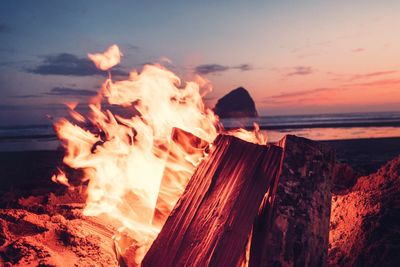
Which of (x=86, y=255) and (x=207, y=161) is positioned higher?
(x=207, y=161)

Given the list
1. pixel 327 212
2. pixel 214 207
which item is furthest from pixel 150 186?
pixel 327 212

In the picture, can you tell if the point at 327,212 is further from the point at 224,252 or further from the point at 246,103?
the point at 246,103

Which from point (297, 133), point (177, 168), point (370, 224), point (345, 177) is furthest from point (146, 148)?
point (297, 133)

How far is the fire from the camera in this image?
3.67m

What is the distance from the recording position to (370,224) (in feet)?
11.8

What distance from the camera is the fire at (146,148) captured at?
3.67 m

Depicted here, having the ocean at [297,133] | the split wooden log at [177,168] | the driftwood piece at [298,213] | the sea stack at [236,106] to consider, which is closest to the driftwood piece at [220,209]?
the driftwood piece at [298,213]

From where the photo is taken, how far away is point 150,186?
410 centimetres

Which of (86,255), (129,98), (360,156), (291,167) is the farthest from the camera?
(360,156)

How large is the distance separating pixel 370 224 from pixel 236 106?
68.6 meters

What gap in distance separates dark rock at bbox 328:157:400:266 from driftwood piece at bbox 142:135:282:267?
140 cm

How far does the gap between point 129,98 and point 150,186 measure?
1189 mm

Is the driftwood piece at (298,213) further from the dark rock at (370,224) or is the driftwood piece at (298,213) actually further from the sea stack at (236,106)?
the sea stack at (236,106)

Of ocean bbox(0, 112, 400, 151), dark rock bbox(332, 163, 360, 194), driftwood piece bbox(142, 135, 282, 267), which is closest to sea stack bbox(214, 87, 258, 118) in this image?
ocean bbox(0, 112, 400, 151)
